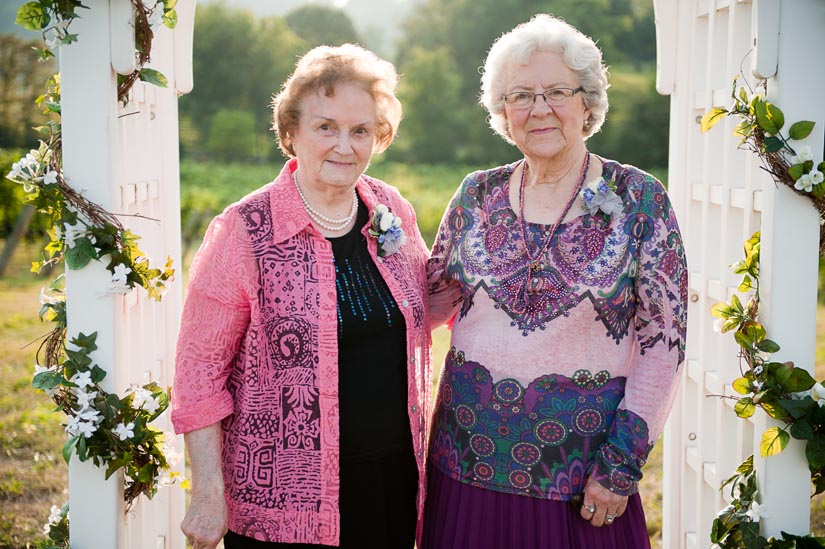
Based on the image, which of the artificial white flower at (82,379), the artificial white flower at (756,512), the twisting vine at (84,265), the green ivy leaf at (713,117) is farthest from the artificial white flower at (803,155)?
the artificial white flower at (82,379)

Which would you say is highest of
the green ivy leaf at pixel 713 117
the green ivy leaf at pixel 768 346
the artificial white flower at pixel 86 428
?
the green ivy leaf at pixel 713 117

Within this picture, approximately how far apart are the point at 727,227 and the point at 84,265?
2234 millimetres

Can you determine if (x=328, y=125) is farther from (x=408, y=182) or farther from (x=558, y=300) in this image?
(x=408, y=182)

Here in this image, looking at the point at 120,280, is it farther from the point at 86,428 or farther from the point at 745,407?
the point at 745,407

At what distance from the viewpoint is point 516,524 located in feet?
8.36

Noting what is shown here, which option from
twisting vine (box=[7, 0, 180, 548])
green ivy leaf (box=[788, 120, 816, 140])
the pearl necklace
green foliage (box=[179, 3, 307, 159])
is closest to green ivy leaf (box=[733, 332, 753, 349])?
green ivy leaf (box=[788, 120, 816, 140])

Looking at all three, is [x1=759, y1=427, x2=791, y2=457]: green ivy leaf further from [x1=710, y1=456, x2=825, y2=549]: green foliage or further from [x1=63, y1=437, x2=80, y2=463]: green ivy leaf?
[x1=63, y1=437, x2=80, y2=463]: green ivy leaf

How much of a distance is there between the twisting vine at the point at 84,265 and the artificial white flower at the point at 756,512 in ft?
6.00

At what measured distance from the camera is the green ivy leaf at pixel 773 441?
96.3 inches

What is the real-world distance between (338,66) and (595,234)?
94 cm

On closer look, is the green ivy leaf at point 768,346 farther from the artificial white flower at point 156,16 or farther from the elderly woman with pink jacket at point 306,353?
the artificial white flower at point 156,16

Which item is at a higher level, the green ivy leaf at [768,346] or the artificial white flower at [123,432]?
the green ivy leaf at [768,346]

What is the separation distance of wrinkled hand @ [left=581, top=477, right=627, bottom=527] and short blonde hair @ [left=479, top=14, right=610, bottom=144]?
3.82ft

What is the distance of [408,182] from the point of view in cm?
2970
